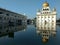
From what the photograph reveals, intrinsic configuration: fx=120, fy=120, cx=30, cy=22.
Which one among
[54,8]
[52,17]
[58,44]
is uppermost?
[54,8]

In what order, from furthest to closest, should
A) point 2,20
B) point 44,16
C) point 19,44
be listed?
point 44,16 < point 2,20 < point 19,44

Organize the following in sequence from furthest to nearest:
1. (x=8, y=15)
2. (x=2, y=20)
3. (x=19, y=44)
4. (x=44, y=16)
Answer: (x=8, y=15), (x=44, y=16), (x=2, y=20), (x=19, y=44)

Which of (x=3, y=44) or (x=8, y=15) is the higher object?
(x=8, y=15)

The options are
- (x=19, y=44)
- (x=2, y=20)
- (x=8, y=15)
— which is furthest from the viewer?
(x=8, y=15)

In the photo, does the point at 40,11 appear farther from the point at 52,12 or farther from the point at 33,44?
the point at 33,44

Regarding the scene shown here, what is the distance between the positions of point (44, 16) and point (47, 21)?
335cm

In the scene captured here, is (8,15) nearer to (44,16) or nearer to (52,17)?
(44,16)

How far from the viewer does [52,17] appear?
64.4 meters

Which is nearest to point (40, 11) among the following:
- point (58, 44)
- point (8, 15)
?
point (8, 15)

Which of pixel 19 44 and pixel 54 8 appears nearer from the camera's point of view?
pixel 19 44

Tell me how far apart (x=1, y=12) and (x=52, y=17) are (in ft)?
88.9

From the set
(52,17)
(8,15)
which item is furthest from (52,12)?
(8,15)

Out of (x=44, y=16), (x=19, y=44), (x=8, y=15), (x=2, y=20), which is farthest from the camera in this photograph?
(x=8, y=15)

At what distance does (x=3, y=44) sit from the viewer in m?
15.2
